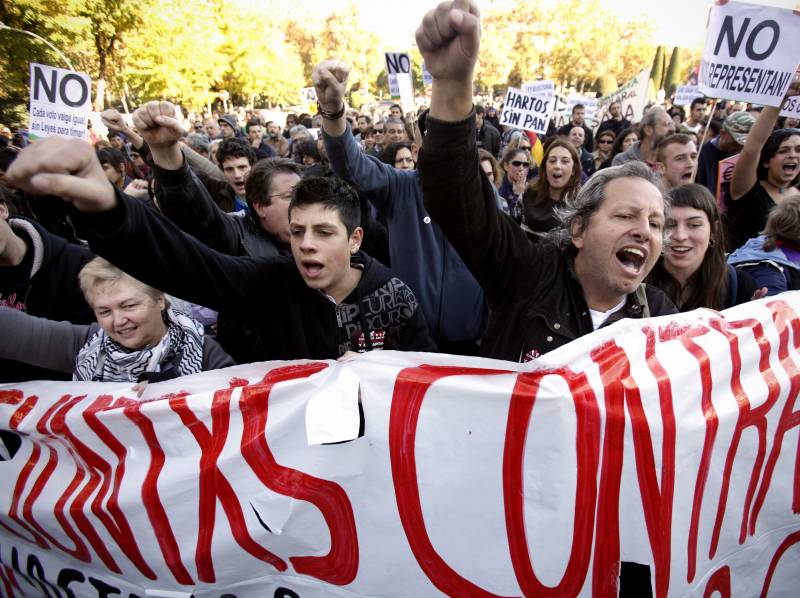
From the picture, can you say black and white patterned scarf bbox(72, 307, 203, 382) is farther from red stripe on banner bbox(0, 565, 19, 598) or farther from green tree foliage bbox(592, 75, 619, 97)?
green tree foliage bbox(592, 75, 619, 97)

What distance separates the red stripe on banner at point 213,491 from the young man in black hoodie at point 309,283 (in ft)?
1.13

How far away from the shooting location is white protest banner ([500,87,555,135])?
6473mm

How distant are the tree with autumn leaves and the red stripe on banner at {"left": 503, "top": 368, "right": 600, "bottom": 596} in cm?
1632

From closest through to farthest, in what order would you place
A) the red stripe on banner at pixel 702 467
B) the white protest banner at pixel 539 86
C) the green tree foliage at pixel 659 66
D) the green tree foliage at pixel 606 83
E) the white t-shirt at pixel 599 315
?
the red stripe on banner at pixel 702 467
the white t-shirt at pixel 599 315
the white protest banner at pixel 539 86
the green tree foliage at pixel 659 66
the green tree foliage at pixel 606 83

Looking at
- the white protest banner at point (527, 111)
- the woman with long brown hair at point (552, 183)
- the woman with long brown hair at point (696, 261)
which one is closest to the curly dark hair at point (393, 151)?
the woman with long brown hair at point (552, 183)

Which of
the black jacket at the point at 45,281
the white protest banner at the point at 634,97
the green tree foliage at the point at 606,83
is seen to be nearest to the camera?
the black jacket at the point at 45,281

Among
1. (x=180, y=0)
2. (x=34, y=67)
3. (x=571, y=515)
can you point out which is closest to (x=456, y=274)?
(x=571, y=515)

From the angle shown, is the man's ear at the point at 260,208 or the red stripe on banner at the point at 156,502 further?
the man's ear at the point at 260,208

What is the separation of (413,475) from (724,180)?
3.82 m

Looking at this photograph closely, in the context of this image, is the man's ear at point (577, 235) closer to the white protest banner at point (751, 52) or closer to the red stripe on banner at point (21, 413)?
the red stripe on banner at point (21, 413)

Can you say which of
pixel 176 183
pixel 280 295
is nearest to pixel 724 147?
pixel 280 295

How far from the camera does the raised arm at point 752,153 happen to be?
3.40 m

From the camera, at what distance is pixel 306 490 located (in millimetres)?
1527

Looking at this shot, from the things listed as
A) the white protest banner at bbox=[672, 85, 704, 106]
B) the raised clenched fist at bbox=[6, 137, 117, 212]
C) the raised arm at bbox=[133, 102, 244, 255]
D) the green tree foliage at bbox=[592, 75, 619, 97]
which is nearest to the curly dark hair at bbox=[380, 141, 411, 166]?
the raised arm at bbox=[133, 102, 244, 255]
